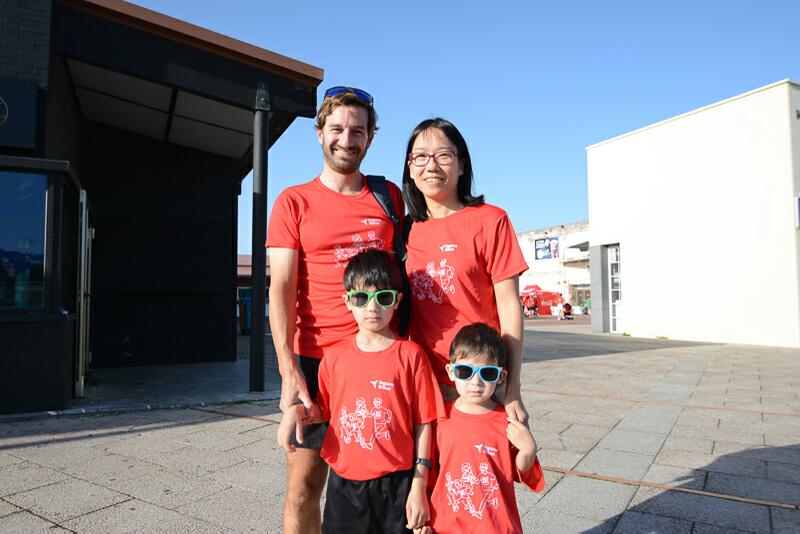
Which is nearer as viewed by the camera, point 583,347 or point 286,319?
point 286,319

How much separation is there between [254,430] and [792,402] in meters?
6.25

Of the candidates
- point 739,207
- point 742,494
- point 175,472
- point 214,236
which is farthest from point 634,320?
point 175,472

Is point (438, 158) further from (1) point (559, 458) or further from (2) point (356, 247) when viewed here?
(1) point (559, 458)

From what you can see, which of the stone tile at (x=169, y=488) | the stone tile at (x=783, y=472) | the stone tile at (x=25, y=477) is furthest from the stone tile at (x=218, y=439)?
the stone tile at (x=783, y=472)

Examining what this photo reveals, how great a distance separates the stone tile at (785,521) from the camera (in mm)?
2990

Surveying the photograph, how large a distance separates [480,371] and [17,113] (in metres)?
5.84

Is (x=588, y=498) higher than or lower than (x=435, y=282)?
lower

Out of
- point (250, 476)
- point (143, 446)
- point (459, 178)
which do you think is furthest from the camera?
point (143, 446)

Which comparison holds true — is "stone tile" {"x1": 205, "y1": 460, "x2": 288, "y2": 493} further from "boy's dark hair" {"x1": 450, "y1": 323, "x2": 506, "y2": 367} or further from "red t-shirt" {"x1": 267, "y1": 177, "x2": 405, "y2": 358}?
"boy's dark hair" {"x1": 450, "y1": 323, "x2": 506, "y2": 367}

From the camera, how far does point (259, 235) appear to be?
7.02m

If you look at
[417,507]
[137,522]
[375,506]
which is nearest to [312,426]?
[375,506]

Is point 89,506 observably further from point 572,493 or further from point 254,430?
point 572,493

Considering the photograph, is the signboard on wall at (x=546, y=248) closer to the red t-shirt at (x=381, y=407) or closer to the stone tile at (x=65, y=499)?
the stone tile at (x=65, y=499)

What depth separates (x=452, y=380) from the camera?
200cm
